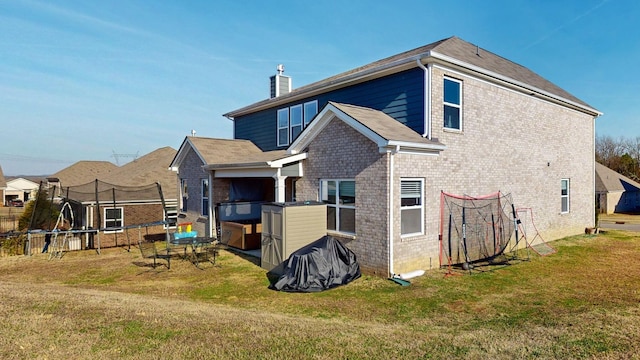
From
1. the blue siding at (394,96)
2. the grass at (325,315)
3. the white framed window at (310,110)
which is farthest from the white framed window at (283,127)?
the grass at (325,315)

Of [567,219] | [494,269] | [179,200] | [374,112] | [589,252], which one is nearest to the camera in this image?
[494,269]

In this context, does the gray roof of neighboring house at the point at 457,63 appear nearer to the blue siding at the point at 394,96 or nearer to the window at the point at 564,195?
the blue siding at the point at 394,96

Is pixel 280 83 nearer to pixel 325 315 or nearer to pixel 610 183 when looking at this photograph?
pixel 325 315

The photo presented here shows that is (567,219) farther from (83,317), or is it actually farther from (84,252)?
(84,252)

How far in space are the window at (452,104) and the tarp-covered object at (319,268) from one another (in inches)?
198

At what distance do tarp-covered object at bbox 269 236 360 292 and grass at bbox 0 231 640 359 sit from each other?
31 cm

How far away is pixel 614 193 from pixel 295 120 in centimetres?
3326

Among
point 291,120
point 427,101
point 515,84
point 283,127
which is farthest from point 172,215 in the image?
point 515,84

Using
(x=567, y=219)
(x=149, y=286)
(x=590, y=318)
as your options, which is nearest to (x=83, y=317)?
(x=149, y=286)

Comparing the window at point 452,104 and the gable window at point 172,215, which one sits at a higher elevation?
the window at point 452,104

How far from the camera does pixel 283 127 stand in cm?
Result: 1664

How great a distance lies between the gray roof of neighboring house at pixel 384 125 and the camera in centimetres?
948

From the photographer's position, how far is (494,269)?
10.7m

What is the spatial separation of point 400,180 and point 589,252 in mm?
8664
